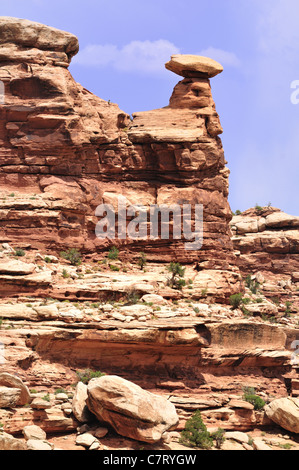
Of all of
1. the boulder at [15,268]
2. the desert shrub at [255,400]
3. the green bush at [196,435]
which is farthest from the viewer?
the boulder at [15,268]

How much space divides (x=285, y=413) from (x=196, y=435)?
19.9ft

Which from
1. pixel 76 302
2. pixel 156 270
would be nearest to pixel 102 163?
pixel 156 270

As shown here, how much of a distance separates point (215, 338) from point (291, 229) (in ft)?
95.6

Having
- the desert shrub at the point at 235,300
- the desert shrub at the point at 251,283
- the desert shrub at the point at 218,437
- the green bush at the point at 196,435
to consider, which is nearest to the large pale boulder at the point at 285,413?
→ the desert shrub at the point at 218,437

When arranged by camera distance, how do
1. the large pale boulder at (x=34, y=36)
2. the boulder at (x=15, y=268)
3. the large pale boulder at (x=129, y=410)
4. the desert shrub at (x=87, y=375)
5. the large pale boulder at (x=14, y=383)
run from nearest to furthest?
the large pale boulder at (x=129, y=410)
the large pale boulder at (x=14, y=383)
the desert shrub at (x=87, y=375)
the boulder at (x=15, y=268)
the large pale boulder at (x=34, y=36)

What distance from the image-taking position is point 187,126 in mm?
46844

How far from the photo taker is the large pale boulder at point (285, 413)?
33.4 m

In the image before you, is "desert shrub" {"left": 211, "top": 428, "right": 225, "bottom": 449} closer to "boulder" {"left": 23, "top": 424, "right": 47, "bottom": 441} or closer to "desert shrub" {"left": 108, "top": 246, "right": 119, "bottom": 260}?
"boulder" {"left": 23, "top": 424, "right": 47, "bottom": 441}

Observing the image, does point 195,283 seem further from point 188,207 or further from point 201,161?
point 201,161

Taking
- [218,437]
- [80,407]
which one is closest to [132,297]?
[80,407]

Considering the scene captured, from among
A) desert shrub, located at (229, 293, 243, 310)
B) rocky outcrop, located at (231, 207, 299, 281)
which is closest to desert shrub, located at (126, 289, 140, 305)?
desert shrub, located at (229, 293, 243, 310)

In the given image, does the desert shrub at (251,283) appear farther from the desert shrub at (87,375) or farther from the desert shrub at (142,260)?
the desert shrub at (87,375)

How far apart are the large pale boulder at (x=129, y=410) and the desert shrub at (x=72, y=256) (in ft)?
46.9

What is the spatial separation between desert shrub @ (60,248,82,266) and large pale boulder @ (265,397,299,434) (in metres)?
15.4
